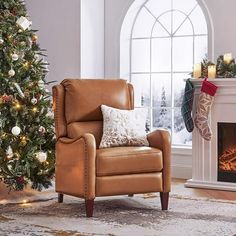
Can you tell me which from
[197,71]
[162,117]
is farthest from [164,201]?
[162,117]

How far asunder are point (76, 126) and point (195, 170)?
1607 millimetres

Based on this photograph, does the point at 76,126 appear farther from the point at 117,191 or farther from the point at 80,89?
the point at 117,191

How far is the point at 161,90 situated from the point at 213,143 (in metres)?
1.26

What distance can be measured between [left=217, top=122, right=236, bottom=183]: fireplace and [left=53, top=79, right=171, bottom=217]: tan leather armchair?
1123 millimetres

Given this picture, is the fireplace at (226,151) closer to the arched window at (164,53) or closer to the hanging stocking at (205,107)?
the hanging stocking at (205,107)

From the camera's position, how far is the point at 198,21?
5.91 meters

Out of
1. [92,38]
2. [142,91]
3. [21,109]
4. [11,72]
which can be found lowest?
[21,109]

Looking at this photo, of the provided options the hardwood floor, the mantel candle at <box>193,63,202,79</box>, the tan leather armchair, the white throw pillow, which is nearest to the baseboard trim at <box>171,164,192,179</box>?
the hardwood floor

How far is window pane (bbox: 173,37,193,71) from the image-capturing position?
236 inches

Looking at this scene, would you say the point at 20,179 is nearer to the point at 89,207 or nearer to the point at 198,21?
the point at 89,207

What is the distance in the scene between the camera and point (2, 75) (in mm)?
4367

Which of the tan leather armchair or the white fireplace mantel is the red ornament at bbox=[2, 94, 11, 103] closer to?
the tan leather armchair

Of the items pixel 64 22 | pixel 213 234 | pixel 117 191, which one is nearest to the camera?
pixel 213 234

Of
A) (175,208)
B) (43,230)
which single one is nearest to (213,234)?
(175,208)
